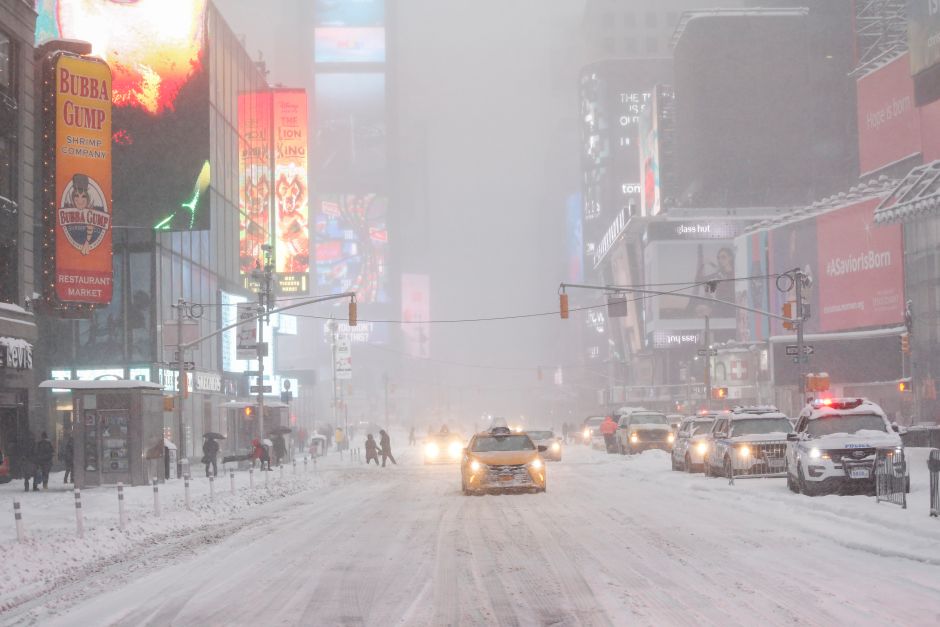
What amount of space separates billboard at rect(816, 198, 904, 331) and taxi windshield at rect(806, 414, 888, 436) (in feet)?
175

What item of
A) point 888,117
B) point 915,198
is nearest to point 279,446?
point 915,198

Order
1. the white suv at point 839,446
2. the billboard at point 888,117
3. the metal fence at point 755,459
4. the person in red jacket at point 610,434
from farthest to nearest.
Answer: the billboard at point 888,117 → the person in red jacket at point 610,434 → the metal fence at point 755,459 → the white suv at point 839,446

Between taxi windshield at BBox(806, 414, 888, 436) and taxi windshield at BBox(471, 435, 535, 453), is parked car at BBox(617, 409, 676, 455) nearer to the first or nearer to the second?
taxi windshield at BBox(471, 435, 535, 453)

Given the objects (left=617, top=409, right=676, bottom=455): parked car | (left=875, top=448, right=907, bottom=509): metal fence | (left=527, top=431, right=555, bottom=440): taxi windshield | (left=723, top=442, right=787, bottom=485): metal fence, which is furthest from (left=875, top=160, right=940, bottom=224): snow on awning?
(left=875, top=448, right=907, bottom=509): metal fence

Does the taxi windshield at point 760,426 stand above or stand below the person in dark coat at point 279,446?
above

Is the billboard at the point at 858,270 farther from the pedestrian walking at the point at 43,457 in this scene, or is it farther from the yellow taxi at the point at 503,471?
the pedestrian walking at the point at 43,457

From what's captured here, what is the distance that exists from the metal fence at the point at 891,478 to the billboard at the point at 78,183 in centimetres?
2677

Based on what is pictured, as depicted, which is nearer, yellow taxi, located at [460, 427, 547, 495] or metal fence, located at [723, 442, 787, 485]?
yellow taxi, located at [460, 427, 547, 495]

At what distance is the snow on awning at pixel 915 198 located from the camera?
5353 centimetres

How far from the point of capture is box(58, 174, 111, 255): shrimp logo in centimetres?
3703

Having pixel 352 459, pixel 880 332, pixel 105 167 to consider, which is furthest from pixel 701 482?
pixel 880 332

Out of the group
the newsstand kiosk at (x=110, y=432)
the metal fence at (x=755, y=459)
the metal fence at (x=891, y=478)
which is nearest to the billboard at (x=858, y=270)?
the metal fence at (x=755, y=459)

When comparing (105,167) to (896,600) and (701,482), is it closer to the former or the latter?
(701,482)

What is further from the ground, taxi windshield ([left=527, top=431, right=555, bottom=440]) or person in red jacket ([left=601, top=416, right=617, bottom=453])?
taxi windshield ([left=527, top=431, right=555, bottom=440])
